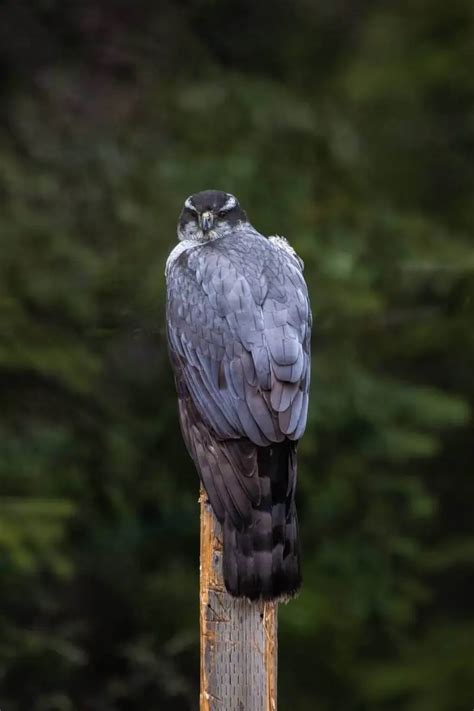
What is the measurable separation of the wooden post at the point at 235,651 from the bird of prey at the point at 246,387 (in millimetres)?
72

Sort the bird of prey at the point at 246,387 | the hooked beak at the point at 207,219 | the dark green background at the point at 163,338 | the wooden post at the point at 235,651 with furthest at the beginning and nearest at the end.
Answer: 1. the dark green background at the point at 163,338
2. the hooked beak at the point at 207,219
3. the bird of prey at the point at 246,387
4. the wooden post at the point at 235,651

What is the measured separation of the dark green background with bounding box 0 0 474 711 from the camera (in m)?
6.52

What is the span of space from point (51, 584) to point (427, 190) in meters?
3.41

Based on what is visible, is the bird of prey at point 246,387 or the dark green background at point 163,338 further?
the dark green background at point 163,338

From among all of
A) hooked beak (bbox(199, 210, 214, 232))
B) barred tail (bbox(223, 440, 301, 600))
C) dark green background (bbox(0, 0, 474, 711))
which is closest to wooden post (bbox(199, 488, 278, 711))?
barred tail (bbox(223, 440, 301, 600))

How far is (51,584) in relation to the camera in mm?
7957

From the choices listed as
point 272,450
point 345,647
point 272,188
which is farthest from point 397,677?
point 272,450

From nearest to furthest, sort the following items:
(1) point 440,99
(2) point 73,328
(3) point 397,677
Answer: (2) point 73,328, (3) point 397,677, (1) point 440,99

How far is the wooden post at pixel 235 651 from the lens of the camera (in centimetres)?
406

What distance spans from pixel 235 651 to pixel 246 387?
0.84 m

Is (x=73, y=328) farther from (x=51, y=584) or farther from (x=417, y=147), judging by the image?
(x=417, y=147)

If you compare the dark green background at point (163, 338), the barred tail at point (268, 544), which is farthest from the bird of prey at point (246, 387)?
the dark green background at point (163, 338)

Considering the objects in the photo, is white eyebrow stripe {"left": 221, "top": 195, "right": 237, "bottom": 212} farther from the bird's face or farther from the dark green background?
the dark green background

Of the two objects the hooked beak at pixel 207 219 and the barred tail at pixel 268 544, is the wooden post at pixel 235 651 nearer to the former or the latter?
the barred tail at pixel 268 544
